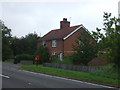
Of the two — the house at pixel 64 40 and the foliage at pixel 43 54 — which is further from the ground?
the house at pixel 64 40

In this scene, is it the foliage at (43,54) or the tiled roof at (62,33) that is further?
the tiled roof at (62,33)

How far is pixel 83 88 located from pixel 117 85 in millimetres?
2602

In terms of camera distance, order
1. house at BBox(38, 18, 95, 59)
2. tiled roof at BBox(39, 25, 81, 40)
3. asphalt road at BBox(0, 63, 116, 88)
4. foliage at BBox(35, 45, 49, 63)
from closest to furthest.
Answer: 1. asphalt road at BBox(0, 63, 116, 88)
2. foliage at BBox(35, 45, 49, 63)
3. house at BBox(38, 18, 95, 59)
4. tiled roof at BBox(39, 25, 81, 40)

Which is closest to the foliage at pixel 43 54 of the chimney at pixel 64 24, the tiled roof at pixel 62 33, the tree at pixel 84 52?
the tiled roof at pixel 62 33

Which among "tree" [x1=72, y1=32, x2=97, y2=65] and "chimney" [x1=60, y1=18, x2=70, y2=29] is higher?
"chimney" [x1=60, y1=18, x2=70, y2=29]

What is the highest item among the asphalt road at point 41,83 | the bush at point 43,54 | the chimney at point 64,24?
the chimney at point 64,24

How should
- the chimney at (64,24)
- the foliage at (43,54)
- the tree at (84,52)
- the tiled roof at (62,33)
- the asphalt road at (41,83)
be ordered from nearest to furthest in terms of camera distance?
1. the asphalt road at (41,83)
2. the tree at (84,52)
3. the foliage at (43,54)
4. the tiled roof at (62,33)
5. the chimney at (64,24)

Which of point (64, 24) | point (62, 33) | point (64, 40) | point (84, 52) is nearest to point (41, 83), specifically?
point (84, 52)

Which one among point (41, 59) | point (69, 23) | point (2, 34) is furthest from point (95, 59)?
point (2, 34)

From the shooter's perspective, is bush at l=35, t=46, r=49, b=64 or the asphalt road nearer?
the asphalt road

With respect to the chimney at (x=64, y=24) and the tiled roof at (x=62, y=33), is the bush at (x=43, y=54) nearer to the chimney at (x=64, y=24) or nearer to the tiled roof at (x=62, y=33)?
the tiled roof at (x=62, y=33)

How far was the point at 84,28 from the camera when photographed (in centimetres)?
5219

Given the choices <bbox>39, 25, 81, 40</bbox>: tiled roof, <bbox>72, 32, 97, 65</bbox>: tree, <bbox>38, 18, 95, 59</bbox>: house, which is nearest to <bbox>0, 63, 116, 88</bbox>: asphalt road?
<bbox>72, 32, 97, 65</bbox>: tree

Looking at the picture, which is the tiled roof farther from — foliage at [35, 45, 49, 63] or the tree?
the tree
